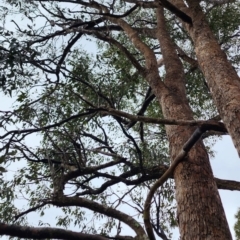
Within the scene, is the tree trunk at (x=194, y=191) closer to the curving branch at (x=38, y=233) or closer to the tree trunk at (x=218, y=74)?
the tree trunk at (x=218, y=74)

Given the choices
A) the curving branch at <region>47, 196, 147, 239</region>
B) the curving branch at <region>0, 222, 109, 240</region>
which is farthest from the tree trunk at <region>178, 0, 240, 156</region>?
the curving branch at <region>47, 196, 147, 239</region>

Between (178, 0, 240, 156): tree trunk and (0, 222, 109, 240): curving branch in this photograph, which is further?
(178, 0, 240, 156): tree trunk

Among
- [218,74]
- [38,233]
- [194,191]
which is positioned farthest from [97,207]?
[38,233]

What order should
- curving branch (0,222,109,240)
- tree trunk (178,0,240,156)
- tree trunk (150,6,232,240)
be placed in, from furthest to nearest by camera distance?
tree trunk (150,6,232,240) → tree trunk (178,0,240,156) → curving branch (0,222,109,240)

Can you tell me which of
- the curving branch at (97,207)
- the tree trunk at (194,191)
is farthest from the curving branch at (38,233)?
the curving branch at (97,207)

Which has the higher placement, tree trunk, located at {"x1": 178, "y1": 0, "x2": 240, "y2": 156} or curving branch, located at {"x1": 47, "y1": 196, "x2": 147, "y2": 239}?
tree trunk, located at {"x1": 178, "y1": 0, "x2": 240, "y2": 156}

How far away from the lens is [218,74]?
8.01 ft

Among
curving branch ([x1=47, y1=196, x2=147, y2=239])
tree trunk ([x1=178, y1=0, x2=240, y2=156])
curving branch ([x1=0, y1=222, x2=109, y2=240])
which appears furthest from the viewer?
curving branch ([x1=47, y1=196, x2=147, y2=239])

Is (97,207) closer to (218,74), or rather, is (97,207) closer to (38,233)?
(218,74)

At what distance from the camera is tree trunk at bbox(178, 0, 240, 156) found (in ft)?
6.65

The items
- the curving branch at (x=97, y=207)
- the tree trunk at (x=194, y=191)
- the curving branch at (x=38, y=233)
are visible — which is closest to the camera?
the curving branch at (x=38, y=233)

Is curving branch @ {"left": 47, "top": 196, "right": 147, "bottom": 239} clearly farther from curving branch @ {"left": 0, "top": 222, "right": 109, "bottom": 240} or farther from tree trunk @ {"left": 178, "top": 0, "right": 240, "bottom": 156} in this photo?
curving branch @ {"left": 0, "top": 222, "right": 109, "bottom": 240}

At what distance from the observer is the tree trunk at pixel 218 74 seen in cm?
203

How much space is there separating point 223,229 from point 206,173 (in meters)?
0.50
